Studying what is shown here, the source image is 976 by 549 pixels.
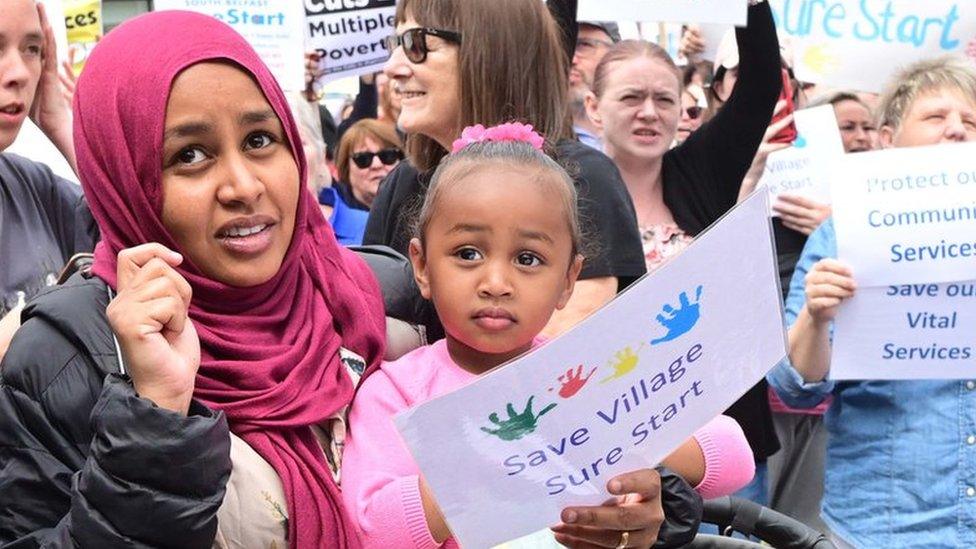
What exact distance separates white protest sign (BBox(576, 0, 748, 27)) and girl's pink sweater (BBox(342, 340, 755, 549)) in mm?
2310

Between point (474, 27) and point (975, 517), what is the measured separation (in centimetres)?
194

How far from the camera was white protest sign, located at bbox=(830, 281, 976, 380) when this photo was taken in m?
4.10

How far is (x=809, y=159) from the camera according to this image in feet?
19.8

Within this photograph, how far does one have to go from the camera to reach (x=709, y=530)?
457 cm

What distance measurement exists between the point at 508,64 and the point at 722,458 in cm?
132

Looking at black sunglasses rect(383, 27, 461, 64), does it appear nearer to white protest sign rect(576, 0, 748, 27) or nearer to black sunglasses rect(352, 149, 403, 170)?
white protest sign rect(576, 0, 748, 27)

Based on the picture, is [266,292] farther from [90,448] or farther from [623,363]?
[623,363]

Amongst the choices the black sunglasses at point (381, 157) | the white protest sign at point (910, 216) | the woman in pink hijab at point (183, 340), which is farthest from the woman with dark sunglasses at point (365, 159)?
the woman in pink hijab at point (183, 340)

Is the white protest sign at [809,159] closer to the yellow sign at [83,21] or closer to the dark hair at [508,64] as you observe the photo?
the dark hair at [508,64]

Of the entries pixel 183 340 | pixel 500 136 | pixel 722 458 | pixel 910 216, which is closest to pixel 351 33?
pixel 910 216

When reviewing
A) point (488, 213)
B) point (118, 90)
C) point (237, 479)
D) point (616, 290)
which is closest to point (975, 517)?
point (616, 290)

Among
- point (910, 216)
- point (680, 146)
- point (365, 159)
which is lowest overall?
point (365, 159)

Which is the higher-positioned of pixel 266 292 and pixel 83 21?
pixel 266 292

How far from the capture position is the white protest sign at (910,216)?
4109 mm
